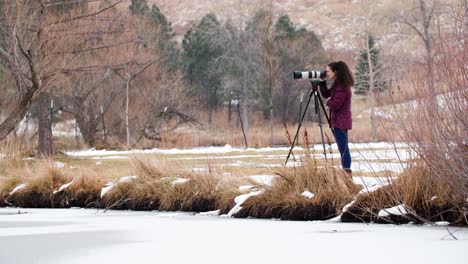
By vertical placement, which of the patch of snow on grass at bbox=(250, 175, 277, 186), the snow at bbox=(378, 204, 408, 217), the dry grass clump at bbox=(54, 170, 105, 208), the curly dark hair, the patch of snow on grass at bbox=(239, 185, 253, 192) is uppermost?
the curly dark hair

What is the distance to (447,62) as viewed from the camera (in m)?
6.36

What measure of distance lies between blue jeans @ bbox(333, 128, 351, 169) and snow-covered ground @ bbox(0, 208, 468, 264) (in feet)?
4.40

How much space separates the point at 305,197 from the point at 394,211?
3.74 feet

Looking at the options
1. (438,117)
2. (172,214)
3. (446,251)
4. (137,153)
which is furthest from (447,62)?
(137,153)

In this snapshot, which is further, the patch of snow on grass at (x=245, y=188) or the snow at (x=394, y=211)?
the patch of snow on grass at (x=245, y=188)

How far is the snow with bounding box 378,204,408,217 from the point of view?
6.95m

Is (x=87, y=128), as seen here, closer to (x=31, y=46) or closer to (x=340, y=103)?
(x=31, y=46)

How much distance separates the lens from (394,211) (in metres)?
6.98

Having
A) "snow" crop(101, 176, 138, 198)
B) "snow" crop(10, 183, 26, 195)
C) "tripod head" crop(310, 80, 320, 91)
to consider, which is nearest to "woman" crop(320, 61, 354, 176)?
"tripod head" crop(310, 80, 320, 91)

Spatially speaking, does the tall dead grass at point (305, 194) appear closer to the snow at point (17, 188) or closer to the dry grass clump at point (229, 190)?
the dry grass clump at point (229, 190)

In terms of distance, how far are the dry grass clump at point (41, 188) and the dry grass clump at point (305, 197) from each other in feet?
11.5

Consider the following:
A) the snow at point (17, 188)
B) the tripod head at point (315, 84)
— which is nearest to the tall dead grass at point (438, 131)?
the tripod head at point (315, 84)

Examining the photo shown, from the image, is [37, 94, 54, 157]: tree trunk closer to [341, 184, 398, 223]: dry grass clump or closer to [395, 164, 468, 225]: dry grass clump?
[341, 184, 398, 223]: dry grass clump

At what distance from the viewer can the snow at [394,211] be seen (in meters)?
6.95
